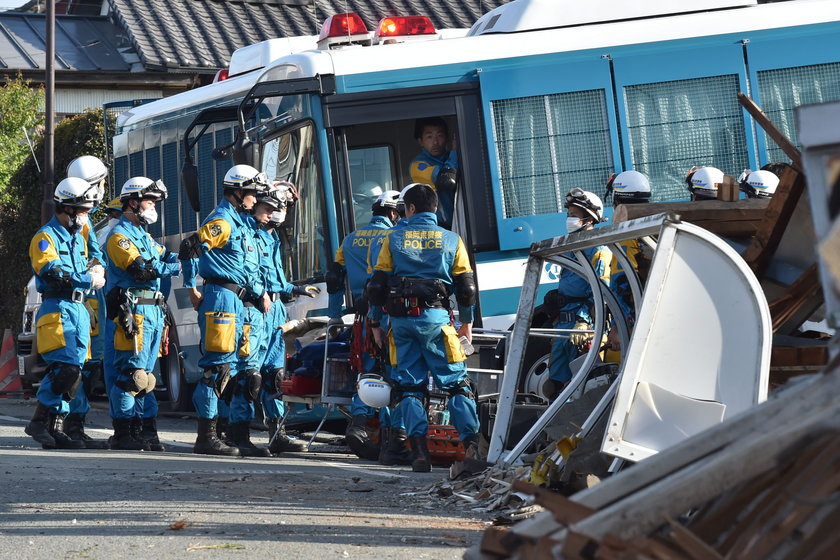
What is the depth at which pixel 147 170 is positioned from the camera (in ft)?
50.8

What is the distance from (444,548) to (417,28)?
751 cm

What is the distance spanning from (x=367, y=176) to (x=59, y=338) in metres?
3.19

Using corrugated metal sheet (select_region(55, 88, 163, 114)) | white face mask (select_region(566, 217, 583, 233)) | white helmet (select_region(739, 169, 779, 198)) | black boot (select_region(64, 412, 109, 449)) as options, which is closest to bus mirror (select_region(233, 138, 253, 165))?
black boot (select_region(64, 412, 109, 449))

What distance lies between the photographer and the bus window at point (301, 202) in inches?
464

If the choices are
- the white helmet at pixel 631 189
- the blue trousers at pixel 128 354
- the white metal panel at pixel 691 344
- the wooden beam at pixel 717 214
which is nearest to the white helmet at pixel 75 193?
the blue trousers at pixel 128 354

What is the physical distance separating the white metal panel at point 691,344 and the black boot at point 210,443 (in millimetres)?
5459

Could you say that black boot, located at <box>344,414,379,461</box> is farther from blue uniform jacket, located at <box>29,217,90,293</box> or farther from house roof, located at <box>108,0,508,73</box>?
house roof, located at <box>108,0,508,73</box>

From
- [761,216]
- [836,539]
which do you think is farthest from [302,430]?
[836,539]

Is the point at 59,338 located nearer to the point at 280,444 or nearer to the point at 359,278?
the point at 280,444

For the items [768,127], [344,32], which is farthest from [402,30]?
[768,127]

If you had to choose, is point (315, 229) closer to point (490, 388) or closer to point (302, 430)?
point (302, 430)

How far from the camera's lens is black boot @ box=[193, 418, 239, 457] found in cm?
1030

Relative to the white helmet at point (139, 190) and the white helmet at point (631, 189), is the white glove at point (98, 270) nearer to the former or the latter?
the white helmet at point (139, 190)

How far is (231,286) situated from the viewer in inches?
406
